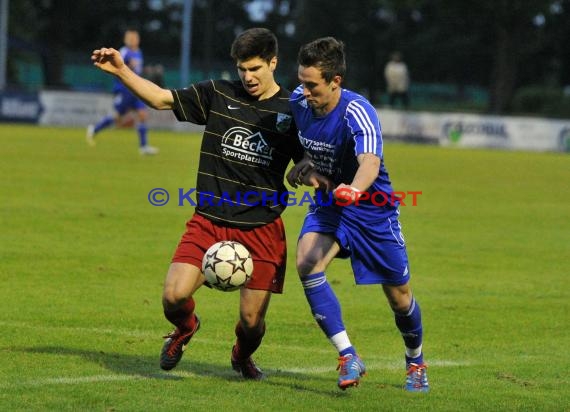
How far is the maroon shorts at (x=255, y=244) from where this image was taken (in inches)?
281

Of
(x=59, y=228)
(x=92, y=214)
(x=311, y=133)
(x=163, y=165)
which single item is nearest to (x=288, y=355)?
(x=311, y=133)

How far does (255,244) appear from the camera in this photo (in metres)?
7.18

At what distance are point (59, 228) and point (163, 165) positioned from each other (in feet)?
31.3

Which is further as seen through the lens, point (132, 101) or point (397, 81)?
point (397, 81)

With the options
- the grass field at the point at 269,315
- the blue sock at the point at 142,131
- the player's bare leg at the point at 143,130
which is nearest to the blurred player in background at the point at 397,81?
the player's bare leg at the point at 143,130

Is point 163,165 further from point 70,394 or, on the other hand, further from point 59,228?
point 70,394

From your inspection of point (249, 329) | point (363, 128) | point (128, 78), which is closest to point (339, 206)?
point (363, 128)

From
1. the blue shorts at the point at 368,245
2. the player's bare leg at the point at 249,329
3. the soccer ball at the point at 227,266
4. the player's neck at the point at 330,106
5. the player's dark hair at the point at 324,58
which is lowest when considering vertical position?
the player's bare leg at the point at 249,329

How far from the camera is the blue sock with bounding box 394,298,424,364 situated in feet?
23.1

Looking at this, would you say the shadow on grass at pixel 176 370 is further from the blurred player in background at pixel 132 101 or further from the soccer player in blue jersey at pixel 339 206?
the blurred player in background at pixel 132 101

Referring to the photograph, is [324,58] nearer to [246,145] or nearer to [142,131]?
[246,145]

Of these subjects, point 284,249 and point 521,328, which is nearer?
point 284,249

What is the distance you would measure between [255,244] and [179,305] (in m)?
0.59

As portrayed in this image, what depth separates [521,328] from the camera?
31.1 ft
